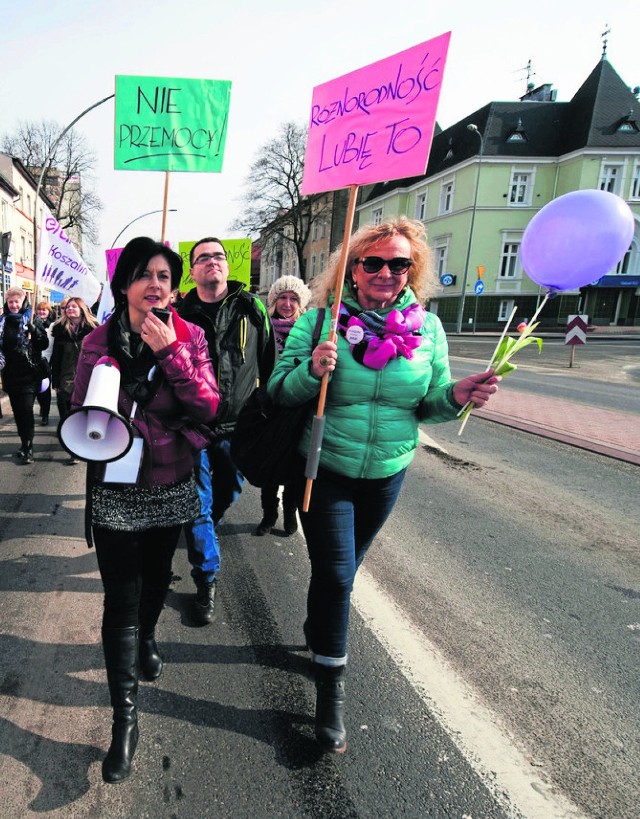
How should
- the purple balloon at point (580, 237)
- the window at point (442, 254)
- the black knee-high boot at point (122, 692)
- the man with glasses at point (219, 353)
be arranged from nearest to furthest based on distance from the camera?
1. the black knee-high boot at point (122, 692)
2. the purple balloon at point (580, 237)
3. the man with glasses at point (219, 353)
4. the window at point (442, 254)

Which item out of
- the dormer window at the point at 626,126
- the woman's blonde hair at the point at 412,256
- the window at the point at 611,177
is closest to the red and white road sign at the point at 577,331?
the woman's blonde hair at the point at 412,256

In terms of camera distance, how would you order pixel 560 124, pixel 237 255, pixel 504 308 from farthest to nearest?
pixel 504 308
pixel 560 124
pixel 237 255

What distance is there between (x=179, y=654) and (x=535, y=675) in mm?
1685

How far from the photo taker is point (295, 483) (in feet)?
7.58

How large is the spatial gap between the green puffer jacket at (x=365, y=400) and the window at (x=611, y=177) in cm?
4189

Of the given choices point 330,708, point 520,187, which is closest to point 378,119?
point 330,708

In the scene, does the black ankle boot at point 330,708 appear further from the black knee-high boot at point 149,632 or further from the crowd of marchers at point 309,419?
the black knee-high boot at point 149,632

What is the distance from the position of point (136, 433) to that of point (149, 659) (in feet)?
3.68

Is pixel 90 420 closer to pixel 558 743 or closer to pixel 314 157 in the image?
pixel 314 157

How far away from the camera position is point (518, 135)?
38125 mm

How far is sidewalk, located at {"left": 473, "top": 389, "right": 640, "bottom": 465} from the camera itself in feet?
23.1

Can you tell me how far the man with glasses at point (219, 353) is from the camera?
9.35ft

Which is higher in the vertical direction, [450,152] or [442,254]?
[450,152]

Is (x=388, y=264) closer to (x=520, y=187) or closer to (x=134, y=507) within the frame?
(x=134, y=507)
